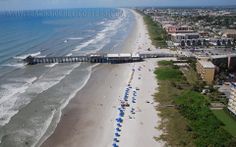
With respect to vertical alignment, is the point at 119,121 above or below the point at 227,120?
below

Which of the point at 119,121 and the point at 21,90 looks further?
the point at 21,90

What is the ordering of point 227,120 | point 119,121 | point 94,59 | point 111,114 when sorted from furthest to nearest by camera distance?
point 94,59 < point 111,114 < point 119,121 < point 227,120

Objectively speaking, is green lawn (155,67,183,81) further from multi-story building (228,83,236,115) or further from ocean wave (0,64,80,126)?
ocean wave (0,64,80,126)

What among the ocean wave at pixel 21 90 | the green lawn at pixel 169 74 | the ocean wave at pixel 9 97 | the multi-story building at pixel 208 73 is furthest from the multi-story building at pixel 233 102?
the ocean wave at pixel 9 97

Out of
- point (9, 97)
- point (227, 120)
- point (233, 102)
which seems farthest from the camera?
point (9, 97)

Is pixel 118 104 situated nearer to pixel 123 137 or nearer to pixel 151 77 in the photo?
pixel 123 137

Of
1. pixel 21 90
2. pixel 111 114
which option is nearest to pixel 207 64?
pixel 111 114

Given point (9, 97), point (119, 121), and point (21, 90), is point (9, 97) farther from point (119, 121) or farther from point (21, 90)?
point (119, 121)
